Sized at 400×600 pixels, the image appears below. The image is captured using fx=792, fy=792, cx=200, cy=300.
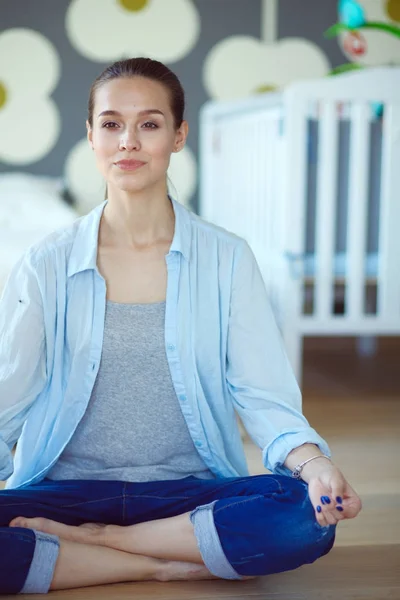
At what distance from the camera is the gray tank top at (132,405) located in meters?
1.30

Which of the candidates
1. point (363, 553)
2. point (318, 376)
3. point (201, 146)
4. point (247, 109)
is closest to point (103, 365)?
point (363, 553)

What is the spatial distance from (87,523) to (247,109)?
6.47 feet

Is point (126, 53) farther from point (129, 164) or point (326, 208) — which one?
point (129, 164)

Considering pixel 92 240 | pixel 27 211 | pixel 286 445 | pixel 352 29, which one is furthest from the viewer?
pixel 352 29

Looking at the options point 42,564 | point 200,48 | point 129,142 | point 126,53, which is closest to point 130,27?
point 126,53

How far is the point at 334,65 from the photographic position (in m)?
3.60

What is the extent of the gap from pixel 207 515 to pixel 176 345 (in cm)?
27

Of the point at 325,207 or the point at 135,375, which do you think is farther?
the point at 325,207

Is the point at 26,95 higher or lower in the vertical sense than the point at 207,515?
higher

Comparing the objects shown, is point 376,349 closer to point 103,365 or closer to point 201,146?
point 201,146

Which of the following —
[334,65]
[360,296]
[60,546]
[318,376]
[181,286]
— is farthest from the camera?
[334,65]

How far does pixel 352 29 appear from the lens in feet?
10.4

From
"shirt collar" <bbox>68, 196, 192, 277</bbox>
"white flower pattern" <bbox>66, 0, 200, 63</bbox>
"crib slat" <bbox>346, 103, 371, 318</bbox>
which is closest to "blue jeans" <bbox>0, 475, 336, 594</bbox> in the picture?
"shirt collar" <bbox>68, 196, 192, 277</bbox>

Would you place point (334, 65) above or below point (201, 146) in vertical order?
above
